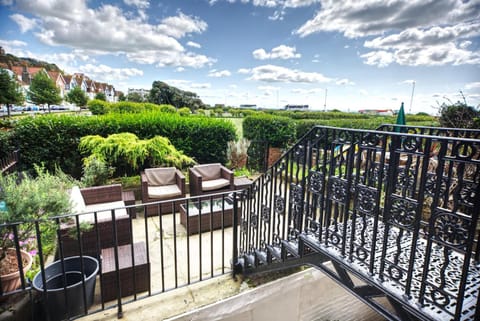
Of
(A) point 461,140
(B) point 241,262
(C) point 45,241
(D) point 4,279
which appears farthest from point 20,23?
(A) point 461,140

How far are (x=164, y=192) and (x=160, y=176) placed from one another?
55 cm

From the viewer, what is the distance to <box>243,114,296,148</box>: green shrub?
805 centimetres

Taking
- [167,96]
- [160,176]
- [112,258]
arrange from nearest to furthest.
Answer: [112,258]
[160,176]
[167,96]

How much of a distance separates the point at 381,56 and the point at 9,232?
9.25m

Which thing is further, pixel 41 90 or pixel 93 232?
pixel 41 90

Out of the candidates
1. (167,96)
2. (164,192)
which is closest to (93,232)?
(164,192)

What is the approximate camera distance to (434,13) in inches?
179

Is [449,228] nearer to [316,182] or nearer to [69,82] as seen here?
[316,182]

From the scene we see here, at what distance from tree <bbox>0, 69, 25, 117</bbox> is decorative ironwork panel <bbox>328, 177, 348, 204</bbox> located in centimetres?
2255

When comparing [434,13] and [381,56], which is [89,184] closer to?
[434,13]

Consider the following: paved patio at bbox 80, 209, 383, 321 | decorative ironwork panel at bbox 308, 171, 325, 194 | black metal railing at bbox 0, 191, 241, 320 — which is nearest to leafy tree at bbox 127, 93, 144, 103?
black metal railing at bbox 0, 191, 241, 320

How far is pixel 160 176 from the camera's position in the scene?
5.16m

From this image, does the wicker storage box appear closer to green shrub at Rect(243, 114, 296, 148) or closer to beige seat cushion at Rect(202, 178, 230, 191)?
beige seat cushion at Rect(202, 178, 230, 191)

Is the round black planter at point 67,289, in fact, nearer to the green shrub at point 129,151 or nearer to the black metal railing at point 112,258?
the black metal railing at point 112,258
